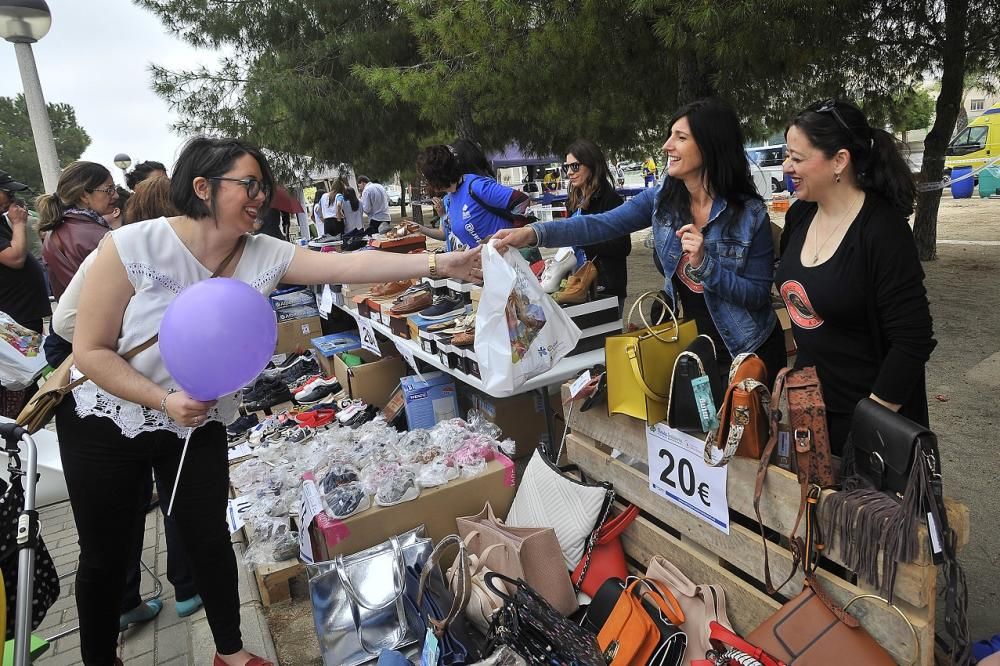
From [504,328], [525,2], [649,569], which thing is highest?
[525,2]

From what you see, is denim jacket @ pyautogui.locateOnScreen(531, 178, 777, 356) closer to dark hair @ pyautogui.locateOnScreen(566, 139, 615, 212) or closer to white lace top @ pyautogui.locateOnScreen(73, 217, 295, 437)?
white lace top @ pyautogui.locateOnScreen(73, 217, 295, 437)

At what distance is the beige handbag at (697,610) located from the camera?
2047 millimetres

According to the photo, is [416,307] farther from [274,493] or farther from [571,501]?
[571,501]

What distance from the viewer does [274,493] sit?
3.51m

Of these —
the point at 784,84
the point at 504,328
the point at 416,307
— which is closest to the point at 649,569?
the point at 504,328

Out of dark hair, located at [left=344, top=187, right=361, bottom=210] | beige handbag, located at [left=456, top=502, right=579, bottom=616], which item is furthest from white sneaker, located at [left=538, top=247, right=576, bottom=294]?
dark hair, located at [left=344, top=187, right=361, bottom=210]

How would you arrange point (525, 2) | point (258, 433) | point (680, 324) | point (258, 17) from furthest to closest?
1. point (258, 17)
2. point (525, 2)
3. point (258, 433)
4. point (680, 324)

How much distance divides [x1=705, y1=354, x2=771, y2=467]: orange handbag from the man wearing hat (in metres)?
4.55

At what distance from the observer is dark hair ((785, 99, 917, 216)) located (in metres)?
1.86

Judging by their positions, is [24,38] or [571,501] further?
[24,38]

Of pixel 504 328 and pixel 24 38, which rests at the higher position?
pixel 24 38

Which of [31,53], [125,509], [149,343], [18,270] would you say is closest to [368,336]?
[18,270]

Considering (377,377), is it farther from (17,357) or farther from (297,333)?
(17,357)

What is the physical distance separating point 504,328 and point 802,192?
3.76ft
